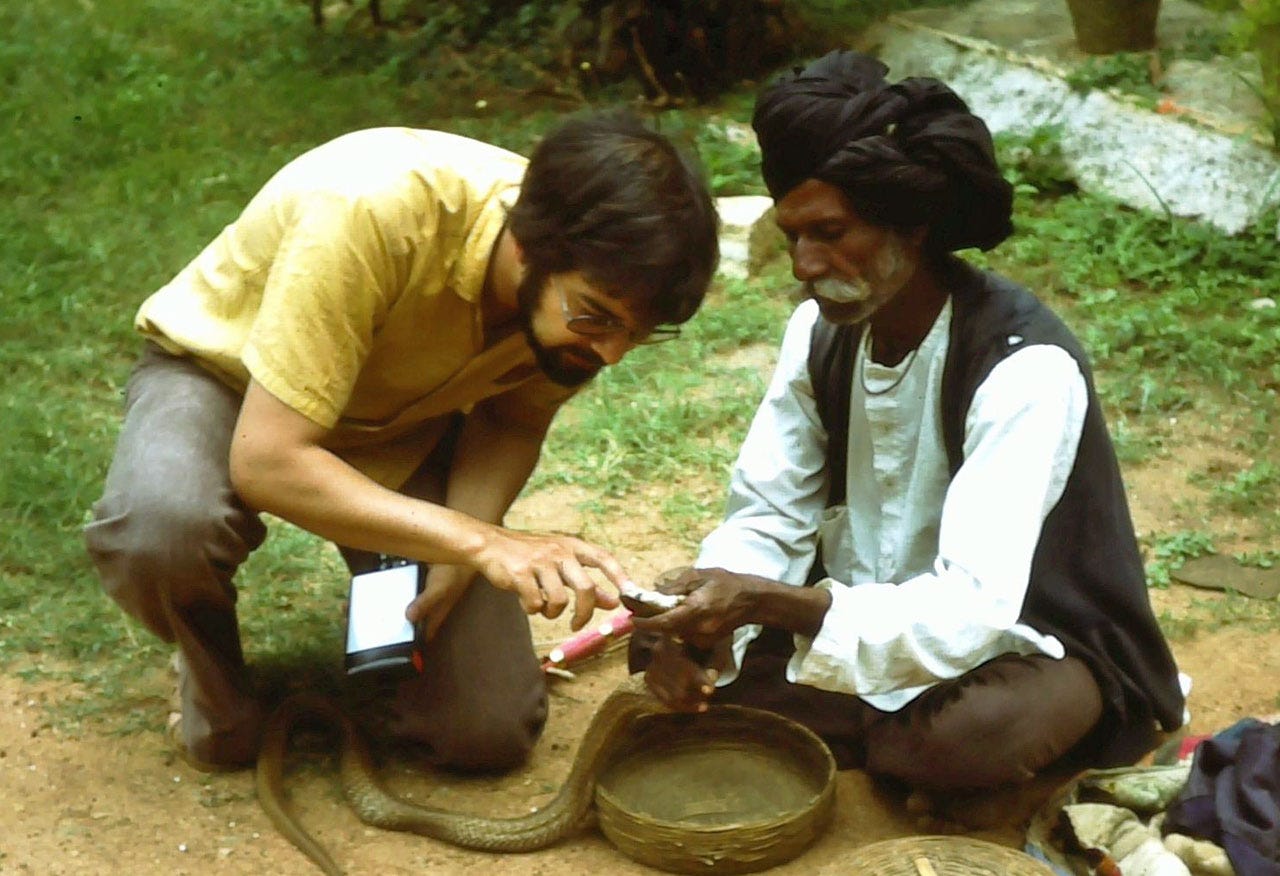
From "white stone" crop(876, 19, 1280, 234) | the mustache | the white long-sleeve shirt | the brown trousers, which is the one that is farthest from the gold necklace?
"white stone" crop(876, 19, 1280, 234)

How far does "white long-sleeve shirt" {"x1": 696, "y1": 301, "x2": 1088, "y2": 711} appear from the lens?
3.19m

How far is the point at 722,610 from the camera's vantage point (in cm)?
319

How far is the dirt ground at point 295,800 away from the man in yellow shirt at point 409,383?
10 centimetres

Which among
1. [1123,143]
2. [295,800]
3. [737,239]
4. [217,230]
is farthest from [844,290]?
[217,230]

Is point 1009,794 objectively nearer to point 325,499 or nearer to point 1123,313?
point 325,499

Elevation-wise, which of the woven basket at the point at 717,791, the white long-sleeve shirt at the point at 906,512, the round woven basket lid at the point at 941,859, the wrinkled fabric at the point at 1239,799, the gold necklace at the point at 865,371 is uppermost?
the gold necklace at the point at 865,371

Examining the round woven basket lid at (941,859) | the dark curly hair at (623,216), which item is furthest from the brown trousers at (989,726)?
the dark curly hair at (623,216)

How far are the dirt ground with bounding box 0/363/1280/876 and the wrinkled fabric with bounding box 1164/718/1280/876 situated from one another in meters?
0.39

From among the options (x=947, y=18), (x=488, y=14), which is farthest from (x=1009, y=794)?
(x=488, y=14)

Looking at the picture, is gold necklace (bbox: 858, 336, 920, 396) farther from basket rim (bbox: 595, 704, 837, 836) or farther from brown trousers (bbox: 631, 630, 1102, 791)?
basket rim (bbox: 595, 704, 837, 836)

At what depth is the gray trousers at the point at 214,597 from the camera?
11.6 ft

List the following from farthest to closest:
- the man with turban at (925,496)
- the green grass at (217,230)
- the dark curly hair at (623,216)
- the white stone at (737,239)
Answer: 1. the white stone at (737,239)
2. the green grass at (217,230)
3. the man with turban at (925,496)
4. the dark curly hair at (623,216)

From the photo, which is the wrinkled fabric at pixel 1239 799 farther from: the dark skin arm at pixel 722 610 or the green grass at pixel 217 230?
the green grass at pixel 217 230

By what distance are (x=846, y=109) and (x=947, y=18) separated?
18.0ft
